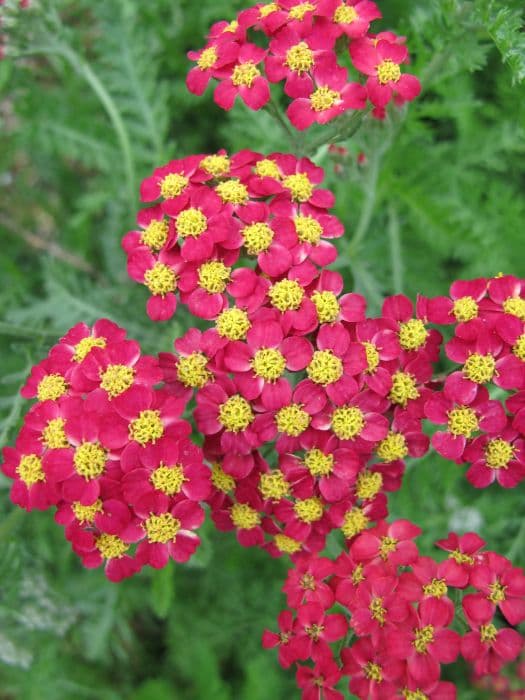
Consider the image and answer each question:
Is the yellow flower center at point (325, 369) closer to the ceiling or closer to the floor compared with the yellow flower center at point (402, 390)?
closer to the ceiling

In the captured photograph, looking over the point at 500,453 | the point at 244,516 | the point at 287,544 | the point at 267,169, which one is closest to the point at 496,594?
the point at 500,453

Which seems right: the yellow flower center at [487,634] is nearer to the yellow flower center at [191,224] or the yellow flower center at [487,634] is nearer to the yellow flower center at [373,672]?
the yellow flower center at [373,672]

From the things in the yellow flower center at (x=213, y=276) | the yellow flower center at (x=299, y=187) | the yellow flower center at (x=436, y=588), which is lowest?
the yellow flower center at (x=436, y=588)

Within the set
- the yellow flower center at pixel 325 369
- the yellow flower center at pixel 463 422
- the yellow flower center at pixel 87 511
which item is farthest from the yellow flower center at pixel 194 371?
the yellow flower center at pixel 463 422

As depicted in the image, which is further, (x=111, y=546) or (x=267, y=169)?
(x=267, y=169)

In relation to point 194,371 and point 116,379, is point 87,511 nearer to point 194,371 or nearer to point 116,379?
point 116,379

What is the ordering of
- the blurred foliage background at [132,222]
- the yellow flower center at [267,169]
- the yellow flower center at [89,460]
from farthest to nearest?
the blurred foliage background at [132,222] < the yellow flower center at [267,169] < the yellow flower center at [89,460]

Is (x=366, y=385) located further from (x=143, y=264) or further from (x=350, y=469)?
(x=143, y=264)
